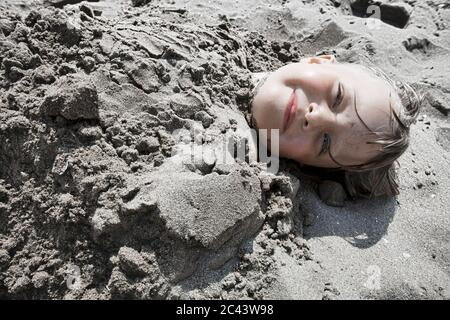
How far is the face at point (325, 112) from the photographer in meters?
1.85

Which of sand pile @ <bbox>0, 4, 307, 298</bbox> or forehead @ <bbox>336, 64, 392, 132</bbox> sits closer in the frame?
sand pile @ <bbox>0, 4, 307, 298</bbox>

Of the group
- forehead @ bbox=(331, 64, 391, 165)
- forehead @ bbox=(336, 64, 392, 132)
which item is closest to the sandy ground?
forehead @ bbox=(331, 64, 391, 165)

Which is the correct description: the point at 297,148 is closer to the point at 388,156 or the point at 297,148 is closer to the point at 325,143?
the point at 325,143

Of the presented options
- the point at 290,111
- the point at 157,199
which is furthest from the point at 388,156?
the point at 157,199

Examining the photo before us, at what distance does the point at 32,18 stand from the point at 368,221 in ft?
5.66

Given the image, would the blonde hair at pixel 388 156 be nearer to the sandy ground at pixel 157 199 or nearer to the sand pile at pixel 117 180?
the sandy ground at pixel 157 199

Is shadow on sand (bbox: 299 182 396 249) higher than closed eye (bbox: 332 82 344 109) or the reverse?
the reverse

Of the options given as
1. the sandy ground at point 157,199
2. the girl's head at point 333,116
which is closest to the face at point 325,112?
the girl's head at point 333,116

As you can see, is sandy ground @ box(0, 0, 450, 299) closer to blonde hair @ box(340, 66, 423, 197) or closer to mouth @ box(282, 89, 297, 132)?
blonde hair @ box(340, 66, 423, 197)

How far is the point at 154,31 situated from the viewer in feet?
6.97

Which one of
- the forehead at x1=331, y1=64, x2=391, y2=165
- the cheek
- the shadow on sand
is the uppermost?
the forehead at x1=331, y1=64, x2=391, y2=165

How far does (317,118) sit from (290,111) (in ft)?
0.40

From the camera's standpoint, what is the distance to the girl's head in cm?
186
